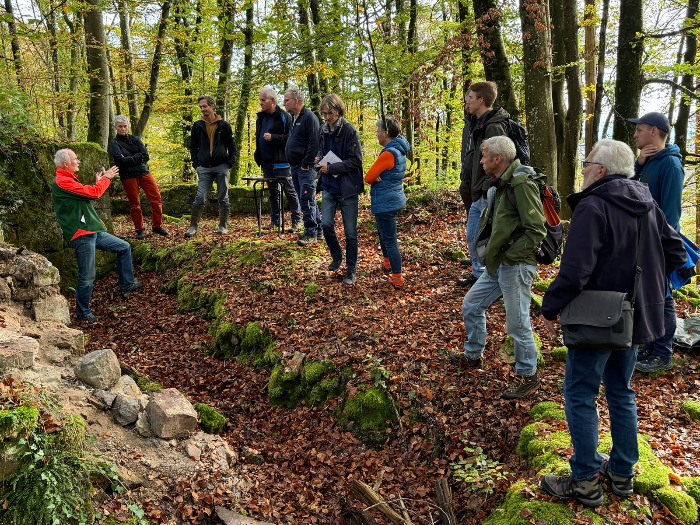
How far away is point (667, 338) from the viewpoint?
14.7 ft

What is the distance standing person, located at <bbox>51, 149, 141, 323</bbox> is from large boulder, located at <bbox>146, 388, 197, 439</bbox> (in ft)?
11.3

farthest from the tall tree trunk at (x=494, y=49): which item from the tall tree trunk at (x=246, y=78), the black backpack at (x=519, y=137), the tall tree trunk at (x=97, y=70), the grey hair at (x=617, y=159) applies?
the tall tree trunk at (x=97, y=70)

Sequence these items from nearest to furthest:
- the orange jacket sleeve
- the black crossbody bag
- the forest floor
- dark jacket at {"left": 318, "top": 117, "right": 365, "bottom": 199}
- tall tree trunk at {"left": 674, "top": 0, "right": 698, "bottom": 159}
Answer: the black crossbody bag
the forest floor
the orange jacket sleeve
dark jacket at {"left": 318, "top": 117, "right": 365, "bottom": 199}
tall tree trunk at {"left": 674, "top": 0, "right": 698, "bottom": 159}

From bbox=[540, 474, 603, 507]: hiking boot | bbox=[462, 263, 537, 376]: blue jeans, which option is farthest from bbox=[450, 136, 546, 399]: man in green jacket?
bbox=[540, 474, 603, 507]: hiking boot

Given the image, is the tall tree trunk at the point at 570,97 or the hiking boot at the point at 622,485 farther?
the tall tree trunk at the point at 570,97

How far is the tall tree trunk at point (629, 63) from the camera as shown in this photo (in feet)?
21.9

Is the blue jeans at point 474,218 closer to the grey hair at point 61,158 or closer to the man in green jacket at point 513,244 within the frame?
the man in green jacket at point 513,244

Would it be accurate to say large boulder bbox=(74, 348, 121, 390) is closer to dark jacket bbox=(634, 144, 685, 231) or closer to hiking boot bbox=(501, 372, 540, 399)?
hiking boot bbox=(501, 372, 540, 399)

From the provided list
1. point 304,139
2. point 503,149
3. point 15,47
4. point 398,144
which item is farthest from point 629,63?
point 15,47

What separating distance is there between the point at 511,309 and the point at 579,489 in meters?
1.55

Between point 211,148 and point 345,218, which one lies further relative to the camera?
point 211,148

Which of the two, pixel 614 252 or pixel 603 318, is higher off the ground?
pixel 614 252

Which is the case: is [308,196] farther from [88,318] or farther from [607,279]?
[607,279]

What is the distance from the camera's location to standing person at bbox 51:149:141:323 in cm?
640
